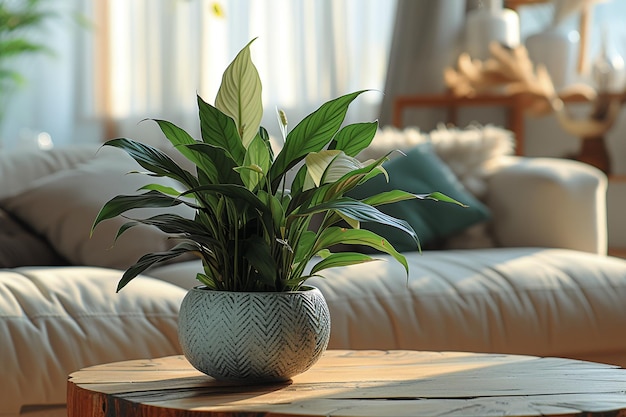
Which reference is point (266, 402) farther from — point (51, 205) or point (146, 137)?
point (146, 137)

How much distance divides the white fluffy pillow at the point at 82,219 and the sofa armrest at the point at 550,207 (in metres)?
0.91

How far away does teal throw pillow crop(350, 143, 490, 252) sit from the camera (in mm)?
2553

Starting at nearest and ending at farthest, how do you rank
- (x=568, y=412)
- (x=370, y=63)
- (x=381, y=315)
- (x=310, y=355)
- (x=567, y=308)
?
1. (x=568, y=412)
2. (x=310, y=355)
3. (x=381, y=315)
4. (x=567, y=308)
5. (x=370, y=63)

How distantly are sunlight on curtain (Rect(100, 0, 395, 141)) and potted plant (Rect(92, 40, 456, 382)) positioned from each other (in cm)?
310

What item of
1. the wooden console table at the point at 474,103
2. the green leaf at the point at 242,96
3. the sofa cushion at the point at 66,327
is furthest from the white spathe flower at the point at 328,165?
the wooden console table at the point at 474,103

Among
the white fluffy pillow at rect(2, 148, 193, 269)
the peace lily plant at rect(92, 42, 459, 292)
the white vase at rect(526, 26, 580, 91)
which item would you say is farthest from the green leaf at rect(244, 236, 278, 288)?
the white vase at rect(526, 26, 580, 91)

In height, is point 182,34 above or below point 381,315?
above

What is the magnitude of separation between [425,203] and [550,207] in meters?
0.35

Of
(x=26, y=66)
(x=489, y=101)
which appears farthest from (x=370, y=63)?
(x=26, y=66)

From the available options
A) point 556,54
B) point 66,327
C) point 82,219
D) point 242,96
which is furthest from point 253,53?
point 242,96

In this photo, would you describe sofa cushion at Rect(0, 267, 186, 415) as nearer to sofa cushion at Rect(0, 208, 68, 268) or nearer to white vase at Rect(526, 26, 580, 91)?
sofa cushion at Rect(0, 208, 68, 268)

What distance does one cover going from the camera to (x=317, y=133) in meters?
1.12

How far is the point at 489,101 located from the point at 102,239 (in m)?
2.00

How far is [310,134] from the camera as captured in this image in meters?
1.12
